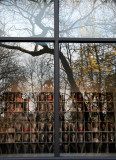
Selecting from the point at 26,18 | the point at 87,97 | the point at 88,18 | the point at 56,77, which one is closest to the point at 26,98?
the point at 56,77

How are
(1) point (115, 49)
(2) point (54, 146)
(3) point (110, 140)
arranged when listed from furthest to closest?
(1) point (115, 49)
(3) point (110, 140)
(2) point (54, 146)

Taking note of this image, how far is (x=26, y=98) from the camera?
4.96 metres

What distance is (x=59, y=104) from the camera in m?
4.86

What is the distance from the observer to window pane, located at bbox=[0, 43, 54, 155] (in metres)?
4.73

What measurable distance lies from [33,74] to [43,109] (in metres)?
0.77

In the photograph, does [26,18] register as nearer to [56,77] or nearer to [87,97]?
[56,77]

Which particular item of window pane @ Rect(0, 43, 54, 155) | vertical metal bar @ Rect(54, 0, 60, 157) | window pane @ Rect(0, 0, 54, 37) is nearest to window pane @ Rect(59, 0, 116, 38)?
vertical metal bar @ Rect(54, 0, 60, 157)

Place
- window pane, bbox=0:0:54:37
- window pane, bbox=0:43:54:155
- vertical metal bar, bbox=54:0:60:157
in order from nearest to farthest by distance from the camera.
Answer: vertical metal bar, bbox=54:0:60:157 < window pane, bbox=0:43:54:155 < window pane, bbox=0:0:54:37

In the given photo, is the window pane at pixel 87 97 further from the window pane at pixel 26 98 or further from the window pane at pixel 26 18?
the window pane at pixel 26 18

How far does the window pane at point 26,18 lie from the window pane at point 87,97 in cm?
59

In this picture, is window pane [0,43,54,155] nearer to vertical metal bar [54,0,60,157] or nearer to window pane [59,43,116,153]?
vertical metal bar [54,0,60,157]

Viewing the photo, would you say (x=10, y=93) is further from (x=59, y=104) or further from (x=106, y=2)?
Answer: (x=106, y=2)

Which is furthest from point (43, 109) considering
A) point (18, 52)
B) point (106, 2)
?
point (106, 2)

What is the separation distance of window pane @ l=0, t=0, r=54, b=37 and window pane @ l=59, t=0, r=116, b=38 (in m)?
0.29
